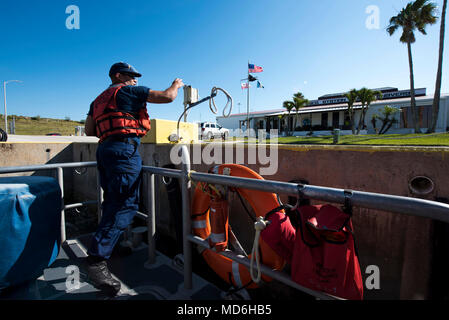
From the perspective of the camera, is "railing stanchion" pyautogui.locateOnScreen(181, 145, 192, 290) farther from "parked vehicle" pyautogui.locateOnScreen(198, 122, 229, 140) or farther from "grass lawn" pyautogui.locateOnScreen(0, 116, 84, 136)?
"grass lawn" pyautogui.locateOnScreen(0, 116, 84, 136)

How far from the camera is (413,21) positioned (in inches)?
702

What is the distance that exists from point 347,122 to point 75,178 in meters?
25.0

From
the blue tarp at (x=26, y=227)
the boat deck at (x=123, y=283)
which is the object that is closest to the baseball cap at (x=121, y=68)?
the blue tarp at (x=26, y=227)

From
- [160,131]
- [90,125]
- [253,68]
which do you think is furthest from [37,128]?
[90,125]

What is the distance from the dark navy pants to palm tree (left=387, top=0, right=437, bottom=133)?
74.9ft

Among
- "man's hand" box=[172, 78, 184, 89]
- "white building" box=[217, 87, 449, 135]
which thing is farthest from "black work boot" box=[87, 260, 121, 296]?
"white building" box=[217, 87, 449, 135]

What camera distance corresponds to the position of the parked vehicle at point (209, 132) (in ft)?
58.4

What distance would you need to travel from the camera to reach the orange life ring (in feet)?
4.71

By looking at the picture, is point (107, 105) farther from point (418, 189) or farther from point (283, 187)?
point (418, 189)

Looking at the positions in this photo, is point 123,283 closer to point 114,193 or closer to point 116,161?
point 114,193

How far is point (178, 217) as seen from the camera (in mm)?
2662

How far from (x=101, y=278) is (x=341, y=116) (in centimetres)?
2721

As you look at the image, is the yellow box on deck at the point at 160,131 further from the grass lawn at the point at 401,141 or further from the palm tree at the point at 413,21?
the palm tree at the point at 413,21

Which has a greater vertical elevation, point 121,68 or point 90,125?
point 121,68
